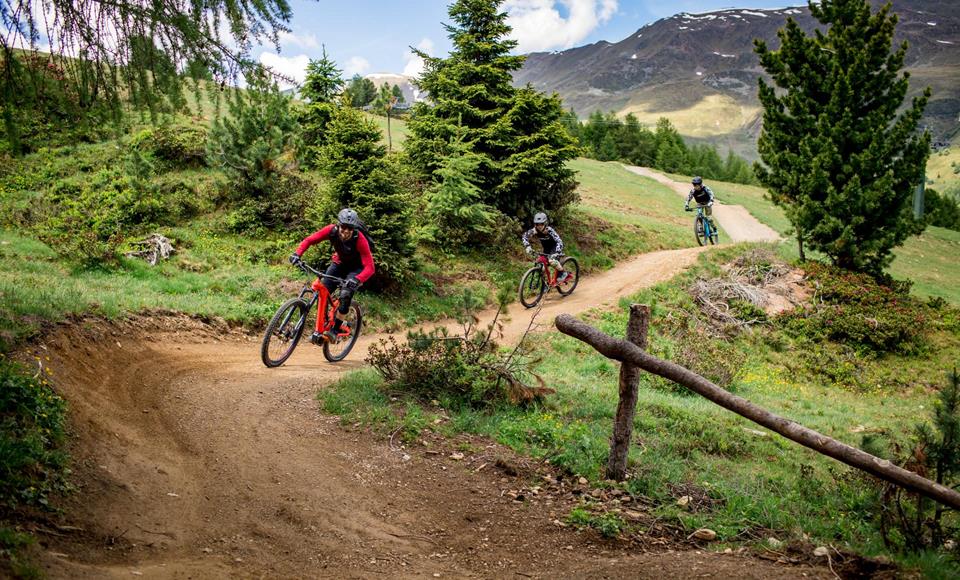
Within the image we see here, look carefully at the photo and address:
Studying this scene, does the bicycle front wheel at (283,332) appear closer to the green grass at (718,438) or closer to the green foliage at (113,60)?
the green grass at (718,438)

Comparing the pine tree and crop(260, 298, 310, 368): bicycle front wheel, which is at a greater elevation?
the pine tree

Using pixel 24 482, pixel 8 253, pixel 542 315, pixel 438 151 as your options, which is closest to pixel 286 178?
pixel 438 151

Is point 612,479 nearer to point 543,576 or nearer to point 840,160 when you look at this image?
point 543,576

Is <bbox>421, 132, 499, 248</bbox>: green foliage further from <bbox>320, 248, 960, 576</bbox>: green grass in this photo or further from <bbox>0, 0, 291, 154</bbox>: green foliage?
<bbox>0, 0, 291, 154</bbox>: green foliage

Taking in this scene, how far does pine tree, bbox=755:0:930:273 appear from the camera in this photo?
746 inches

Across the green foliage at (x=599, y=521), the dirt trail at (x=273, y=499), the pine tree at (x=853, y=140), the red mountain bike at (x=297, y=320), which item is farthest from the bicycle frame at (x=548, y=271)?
the green foliage at (x=599, y=521)

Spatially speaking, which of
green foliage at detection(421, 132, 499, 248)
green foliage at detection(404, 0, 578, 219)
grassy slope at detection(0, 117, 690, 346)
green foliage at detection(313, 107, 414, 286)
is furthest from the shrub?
green foliage at detection(421, 132, 499, 248)

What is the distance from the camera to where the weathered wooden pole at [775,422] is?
4789 mm

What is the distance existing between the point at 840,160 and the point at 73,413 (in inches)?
851

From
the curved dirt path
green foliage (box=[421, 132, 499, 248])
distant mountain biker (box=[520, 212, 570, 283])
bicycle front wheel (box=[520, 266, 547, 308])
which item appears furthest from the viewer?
the curved dirt path

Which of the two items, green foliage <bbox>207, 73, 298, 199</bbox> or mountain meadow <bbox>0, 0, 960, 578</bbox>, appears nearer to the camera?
mountain meadow <bbox>0, 0, 960, 578</bbox>

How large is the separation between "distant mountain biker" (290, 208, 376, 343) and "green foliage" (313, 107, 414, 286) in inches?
158

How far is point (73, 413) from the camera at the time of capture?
6.20 meters

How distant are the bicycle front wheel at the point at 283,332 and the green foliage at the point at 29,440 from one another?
3819 mm
